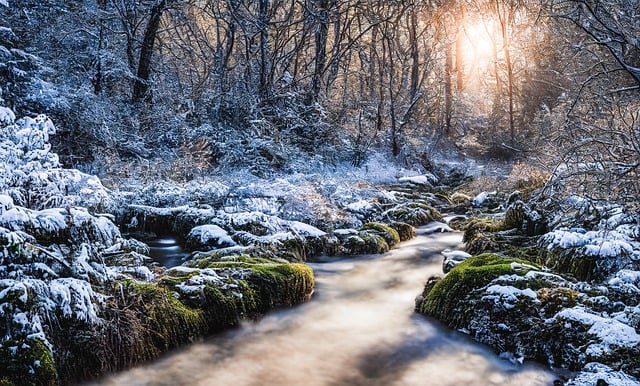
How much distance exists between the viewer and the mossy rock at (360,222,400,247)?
1026cm

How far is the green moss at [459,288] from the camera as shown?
580 centimetres

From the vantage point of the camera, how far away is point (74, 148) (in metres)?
12.0

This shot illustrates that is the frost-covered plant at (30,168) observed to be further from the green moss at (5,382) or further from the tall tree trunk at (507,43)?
the tall tree trunk at (507,43)

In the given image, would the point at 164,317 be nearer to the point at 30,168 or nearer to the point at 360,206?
the point at 30,168

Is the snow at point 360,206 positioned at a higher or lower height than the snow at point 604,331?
higher

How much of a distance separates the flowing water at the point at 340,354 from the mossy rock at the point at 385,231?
123 inches

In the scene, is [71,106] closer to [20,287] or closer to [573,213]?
[20,287]

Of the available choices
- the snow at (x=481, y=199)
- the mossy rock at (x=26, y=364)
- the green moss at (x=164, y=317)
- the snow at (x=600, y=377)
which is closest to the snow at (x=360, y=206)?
the snow at (x=481, y=199)

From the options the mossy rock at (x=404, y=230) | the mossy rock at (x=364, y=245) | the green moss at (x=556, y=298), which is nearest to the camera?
the green moss at (x=556, y=298)

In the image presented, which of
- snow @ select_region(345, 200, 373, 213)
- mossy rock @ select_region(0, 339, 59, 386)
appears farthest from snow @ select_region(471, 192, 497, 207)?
mossy rock @ select_region(0, 339, 59, 386)

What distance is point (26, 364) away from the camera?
3.55 meters

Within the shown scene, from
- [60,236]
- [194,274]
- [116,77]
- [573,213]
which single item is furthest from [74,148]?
[573,213]

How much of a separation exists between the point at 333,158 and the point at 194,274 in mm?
12479

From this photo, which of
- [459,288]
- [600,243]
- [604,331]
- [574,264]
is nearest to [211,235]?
[459,288]
